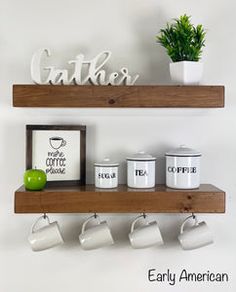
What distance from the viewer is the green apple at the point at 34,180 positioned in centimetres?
117

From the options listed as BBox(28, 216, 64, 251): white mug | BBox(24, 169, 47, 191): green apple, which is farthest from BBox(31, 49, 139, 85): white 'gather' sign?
BBox(28, 216, 64, 251): white mug

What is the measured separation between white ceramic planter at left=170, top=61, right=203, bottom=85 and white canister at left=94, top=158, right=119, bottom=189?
32cm

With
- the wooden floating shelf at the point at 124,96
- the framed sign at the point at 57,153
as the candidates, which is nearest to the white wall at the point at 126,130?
the framed sign at the point at 57,153

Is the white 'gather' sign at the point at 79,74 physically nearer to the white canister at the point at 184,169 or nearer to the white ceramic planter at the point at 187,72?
the white ceramic planter at the point at 187,72

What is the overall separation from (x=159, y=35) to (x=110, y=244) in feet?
2.27

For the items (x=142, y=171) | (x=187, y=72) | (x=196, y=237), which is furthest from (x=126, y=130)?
(x=196, y=237)

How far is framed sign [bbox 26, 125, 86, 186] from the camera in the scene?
1.27 m

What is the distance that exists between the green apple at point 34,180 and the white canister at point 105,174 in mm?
165

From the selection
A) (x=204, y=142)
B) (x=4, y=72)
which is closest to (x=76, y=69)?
(x=4, y=72)

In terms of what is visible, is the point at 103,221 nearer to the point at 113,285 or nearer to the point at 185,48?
the point at 113,285

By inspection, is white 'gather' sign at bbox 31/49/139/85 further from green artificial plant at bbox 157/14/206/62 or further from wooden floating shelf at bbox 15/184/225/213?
wooden floating shelf at bbox 15/184/225/213

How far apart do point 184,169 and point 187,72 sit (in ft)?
0.93

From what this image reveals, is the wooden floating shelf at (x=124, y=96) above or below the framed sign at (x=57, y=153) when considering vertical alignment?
above

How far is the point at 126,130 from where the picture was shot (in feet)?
4.35
